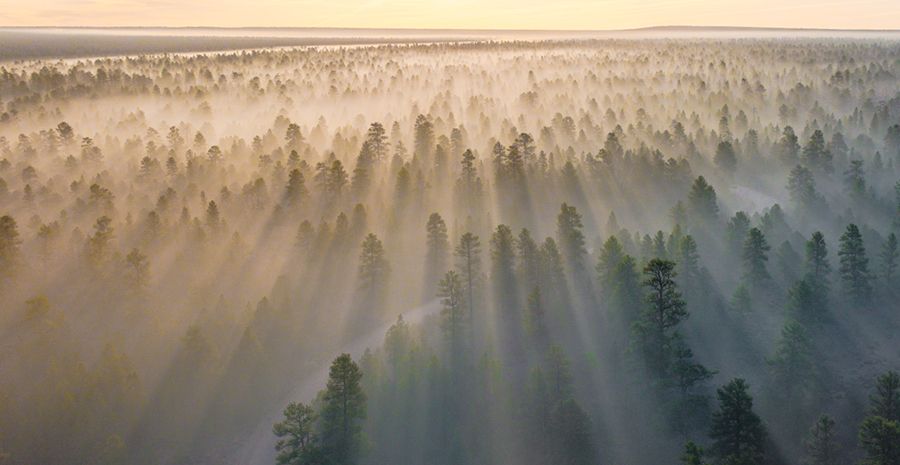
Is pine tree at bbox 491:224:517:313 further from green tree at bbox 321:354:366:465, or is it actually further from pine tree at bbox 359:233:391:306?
green tree at bbox 321:354:366:465

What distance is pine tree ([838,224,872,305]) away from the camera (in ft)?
268

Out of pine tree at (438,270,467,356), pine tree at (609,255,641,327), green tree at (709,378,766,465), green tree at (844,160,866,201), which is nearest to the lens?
green tree at (709,378,766,465)

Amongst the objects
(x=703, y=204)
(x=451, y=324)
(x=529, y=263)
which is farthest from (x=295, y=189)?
(x=703, y=204)

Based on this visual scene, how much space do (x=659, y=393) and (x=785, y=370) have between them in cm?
1404

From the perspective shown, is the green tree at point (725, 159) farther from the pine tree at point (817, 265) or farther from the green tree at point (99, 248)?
the green tree at point (99, 248)

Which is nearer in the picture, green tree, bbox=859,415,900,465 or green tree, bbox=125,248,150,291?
green tree, bbox=859,415,900,465

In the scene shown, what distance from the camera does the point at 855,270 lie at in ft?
275

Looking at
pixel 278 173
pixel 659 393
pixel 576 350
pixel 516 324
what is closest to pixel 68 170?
pixel 278 173

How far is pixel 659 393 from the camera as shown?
69.6 meters

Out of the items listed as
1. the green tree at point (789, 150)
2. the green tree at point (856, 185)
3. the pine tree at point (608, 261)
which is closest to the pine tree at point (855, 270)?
the pine tree at point (608, 261)

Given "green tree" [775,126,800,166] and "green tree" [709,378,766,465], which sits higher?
"green tree" [775,126,800,166]

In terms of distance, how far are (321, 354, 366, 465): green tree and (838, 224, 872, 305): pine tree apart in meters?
68.2

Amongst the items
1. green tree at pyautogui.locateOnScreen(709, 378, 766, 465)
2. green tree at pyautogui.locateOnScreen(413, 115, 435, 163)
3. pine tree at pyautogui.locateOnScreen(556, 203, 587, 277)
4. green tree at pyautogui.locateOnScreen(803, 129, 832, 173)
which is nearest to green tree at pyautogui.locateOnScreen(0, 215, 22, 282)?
pine tree at pyautogui.locateOnScreen(556, 203, 587, 277)

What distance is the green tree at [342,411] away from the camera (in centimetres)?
5884
